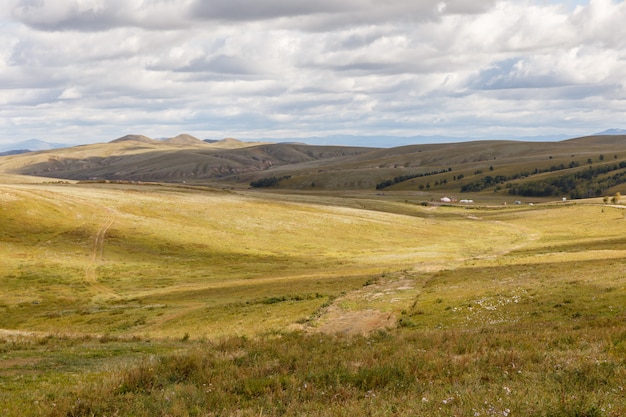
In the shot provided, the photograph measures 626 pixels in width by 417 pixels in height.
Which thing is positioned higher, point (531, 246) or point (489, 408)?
point (489, 408)

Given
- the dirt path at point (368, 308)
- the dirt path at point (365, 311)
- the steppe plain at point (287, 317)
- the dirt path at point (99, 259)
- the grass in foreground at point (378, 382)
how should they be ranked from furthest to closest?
the dirt path at point (99, 259), the dirt path at point (368, 308), the dirt path at point (365, 311), the steppe plain at point (287, 317), the grass in foreground at point (378, 382)

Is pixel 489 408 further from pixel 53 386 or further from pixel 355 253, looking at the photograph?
pixel 355 253

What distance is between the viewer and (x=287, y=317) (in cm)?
3441

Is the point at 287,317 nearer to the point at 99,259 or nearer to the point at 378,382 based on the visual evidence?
the point at 378,382

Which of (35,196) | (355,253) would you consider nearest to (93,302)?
(355,253)

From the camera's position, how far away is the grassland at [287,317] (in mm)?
12211

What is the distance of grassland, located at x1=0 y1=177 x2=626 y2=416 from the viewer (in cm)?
1221

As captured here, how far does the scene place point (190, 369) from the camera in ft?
50.6

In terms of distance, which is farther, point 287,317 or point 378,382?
point 287,317

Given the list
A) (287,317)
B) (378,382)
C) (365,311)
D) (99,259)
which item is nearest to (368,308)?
(365,311)

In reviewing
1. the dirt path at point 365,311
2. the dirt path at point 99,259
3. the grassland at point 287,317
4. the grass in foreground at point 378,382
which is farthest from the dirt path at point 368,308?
the dirt path at point 99,259

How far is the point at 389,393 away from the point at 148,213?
9255 cm

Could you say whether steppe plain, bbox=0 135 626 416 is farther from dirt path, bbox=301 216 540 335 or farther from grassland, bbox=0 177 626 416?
dirt path, bbox=301 216 540 335

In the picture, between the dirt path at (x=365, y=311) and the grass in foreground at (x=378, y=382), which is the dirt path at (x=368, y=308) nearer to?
the dirt path at (x=365, y=311)
